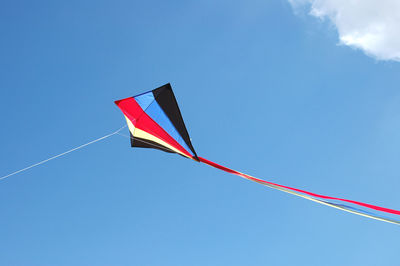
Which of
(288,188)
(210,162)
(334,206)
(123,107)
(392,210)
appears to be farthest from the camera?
(123,107)

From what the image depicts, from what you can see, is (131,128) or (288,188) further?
(131,128)

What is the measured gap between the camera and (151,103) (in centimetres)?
721

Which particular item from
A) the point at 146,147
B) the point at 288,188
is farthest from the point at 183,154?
the point at 288,188

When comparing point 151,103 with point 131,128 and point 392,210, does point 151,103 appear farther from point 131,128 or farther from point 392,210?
point 392,210

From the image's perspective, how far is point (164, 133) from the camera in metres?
7.12

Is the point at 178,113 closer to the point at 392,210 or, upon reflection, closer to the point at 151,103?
the point at 151,103

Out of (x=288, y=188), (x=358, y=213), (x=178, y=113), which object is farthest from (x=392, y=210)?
(x=178, y=113)

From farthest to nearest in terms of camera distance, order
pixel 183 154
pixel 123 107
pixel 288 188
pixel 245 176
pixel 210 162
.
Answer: pixel 123 107
pixel 183 154
pixel 210 162
pixel 245 176
pixel 288 188

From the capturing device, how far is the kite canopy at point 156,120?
6.68 meters

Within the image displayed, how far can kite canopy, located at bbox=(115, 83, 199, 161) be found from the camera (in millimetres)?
6680

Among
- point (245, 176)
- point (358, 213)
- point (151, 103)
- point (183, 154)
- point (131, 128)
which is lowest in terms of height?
point (358, 213)

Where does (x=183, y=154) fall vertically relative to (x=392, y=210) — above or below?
above

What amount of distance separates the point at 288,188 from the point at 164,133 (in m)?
3.64

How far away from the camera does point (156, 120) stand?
730 centimetres
